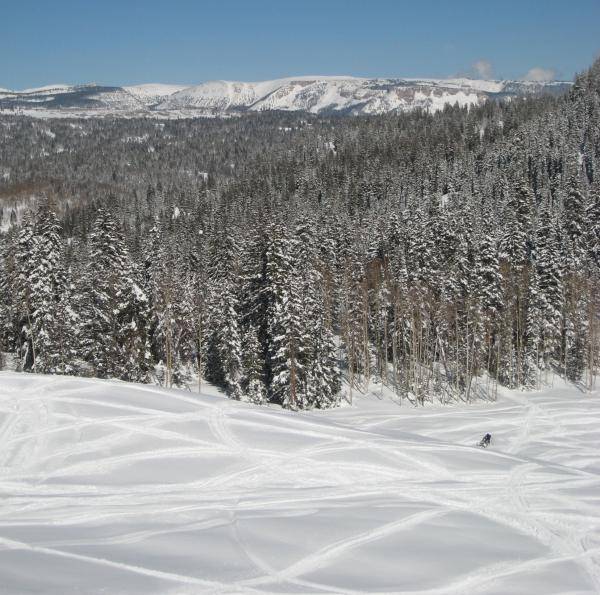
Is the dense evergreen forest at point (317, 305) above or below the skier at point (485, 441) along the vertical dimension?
above

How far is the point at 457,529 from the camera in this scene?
38.6ft

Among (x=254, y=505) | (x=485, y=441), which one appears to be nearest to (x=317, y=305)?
(x=485, y=441)

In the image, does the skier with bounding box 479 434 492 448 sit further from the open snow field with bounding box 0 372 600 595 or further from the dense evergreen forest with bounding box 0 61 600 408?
the dense evergreen forest with bounding box 0 61 600 408

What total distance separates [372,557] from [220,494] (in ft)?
16.4

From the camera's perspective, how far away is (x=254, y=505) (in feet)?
42.4

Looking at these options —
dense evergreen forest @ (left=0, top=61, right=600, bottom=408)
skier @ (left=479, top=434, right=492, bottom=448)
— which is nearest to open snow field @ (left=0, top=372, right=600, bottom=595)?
skier @ (left=479, top=434, right=492, bottom=448)

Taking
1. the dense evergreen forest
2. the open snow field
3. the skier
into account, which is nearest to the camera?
the open snow field

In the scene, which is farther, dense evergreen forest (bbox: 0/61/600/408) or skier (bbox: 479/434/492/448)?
dense evergreen forest (bbox: 0/61/600/408)

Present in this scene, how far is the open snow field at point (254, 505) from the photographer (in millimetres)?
9422

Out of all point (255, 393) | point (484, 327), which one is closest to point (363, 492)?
point (255, 393)

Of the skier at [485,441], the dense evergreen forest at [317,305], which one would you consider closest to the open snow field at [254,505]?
the skier at [485,441]

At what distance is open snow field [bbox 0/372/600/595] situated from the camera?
9422 mm

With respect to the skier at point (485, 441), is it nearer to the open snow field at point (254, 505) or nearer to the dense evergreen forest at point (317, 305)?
the open snow field at point (254, 505)

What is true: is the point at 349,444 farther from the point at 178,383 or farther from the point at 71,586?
the point at 178,383
